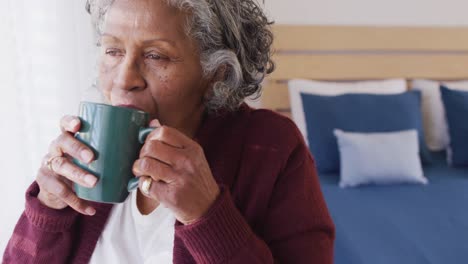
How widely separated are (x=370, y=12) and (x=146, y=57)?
197 centimetres

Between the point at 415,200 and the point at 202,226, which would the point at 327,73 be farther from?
the point at 202,226

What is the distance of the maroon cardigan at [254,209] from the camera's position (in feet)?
2.39

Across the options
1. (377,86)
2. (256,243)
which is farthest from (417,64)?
(256,243)

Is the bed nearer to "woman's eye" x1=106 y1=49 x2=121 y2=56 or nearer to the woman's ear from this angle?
the woman's ear

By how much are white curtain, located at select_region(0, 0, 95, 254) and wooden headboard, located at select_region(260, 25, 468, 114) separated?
110cm

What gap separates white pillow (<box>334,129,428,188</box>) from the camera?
1.82 m

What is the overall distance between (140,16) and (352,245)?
107cm

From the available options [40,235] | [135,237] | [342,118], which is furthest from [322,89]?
[40,235]

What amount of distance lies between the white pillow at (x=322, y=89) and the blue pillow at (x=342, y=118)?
0.09 metres

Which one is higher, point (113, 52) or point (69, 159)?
point (113, 52)

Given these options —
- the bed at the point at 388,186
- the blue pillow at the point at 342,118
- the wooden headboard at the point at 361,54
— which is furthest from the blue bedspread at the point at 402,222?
the wooden headboard at the point at 361,54

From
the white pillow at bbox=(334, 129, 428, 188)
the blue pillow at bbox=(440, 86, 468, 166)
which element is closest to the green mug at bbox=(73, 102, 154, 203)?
the white pillow at bbox=(334, 129, 428, 188)

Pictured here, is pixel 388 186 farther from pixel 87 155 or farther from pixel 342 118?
pixel 87 155

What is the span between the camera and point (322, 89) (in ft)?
6.93
